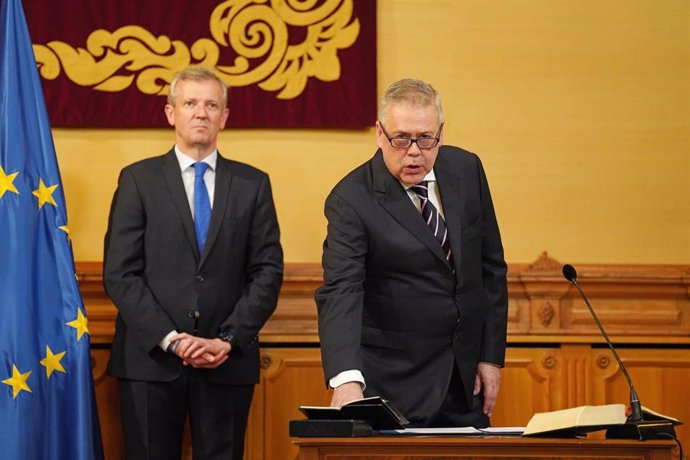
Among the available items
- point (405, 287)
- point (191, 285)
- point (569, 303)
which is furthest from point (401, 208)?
point (569, 303)

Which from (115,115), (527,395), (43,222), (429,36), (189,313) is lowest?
(527,395)

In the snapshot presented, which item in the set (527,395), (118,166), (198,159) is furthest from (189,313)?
(527,395)

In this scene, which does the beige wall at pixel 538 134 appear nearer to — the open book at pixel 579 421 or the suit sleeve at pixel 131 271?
the suit sleeve at pixel 131 271

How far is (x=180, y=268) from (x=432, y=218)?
122cm

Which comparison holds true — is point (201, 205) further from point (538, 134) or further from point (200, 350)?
point (538, 134)

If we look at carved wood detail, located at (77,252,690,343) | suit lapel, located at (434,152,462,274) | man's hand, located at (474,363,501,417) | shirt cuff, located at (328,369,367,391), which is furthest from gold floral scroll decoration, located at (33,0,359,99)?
shirt cuff, located at (328,369,367,391)

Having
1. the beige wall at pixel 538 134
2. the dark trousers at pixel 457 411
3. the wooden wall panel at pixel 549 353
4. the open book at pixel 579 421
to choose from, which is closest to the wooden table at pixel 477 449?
the open book at pixel 579 421

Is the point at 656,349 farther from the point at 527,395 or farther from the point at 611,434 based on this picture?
the point at 611,434

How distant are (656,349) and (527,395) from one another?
1.90 ft

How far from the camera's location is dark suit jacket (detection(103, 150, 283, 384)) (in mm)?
4023

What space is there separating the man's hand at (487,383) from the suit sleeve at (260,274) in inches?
40.8

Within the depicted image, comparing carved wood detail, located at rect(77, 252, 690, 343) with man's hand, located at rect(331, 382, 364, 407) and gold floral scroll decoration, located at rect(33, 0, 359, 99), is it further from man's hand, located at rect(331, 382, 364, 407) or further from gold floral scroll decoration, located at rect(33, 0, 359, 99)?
man's hand, located at rect(331, 382, 364, 407)

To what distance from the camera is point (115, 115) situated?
15.7 feet

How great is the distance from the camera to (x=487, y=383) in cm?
332
